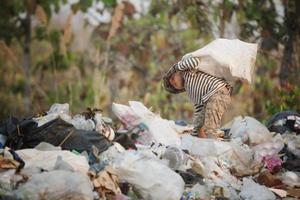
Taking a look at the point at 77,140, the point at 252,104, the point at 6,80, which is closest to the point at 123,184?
the point at 77,140

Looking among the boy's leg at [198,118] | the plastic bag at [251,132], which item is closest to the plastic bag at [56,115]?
the boy's leg at [198,118]

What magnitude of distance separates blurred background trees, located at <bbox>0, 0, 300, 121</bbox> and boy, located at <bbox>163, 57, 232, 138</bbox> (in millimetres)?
2044

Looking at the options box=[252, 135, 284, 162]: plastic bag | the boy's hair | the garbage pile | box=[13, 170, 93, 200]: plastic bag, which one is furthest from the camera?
the boy's hair

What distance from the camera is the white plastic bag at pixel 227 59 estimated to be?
482 centimetres

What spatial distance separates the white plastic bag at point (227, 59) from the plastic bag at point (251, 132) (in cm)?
40

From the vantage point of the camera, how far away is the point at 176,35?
1259 centimetres

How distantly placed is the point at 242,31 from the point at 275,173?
180 inches

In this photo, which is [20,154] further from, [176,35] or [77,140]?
[176,35]

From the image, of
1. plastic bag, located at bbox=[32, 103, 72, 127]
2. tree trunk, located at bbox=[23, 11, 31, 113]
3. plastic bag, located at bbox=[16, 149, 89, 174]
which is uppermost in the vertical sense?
plastic bag, located at bbox=[32, 103, 72, 127]

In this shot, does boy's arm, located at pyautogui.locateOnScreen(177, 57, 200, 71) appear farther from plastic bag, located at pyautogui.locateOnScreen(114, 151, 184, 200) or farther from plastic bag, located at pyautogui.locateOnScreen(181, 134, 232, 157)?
plastic bag, located at pyautogui.locateOnScreen(114, 151, 184, 200)

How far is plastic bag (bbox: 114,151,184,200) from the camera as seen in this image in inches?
142

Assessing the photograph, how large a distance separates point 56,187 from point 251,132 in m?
2.20

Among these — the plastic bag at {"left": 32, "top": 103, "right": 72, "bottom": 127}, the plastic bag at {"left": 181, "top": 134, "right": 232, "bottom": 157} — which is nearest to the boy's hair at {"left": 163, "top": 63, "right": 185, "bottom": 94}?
the plastic bag at {"left": 181, "top": 134, "right": 232, "bottom": 157}

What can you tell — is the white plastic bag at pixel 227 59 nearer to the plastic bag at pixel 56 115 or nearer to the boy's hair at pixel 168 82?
the boy's hair at pixel 168 82
